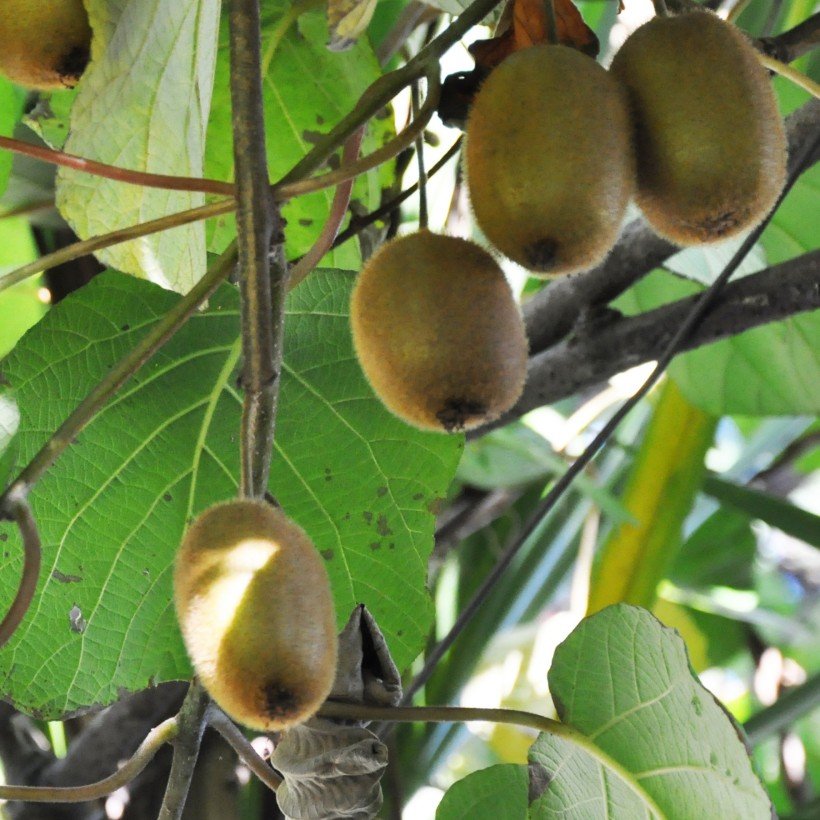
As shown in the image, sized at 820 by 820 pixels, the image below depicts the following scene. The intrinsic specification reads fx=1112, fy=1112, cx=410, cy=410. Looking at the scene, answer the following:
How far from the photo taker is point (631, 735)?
0.60m

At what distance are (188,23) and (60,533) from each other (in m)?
0.30

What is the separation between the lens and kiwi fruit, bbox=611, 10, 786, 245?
42cm

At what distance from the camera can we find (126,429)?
668 mm

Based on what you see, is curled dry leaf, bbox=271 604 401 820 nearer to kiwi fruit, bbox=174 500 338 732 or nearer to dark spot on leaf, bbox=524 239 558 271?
kiwi fruit, bbox=174 500 338 732

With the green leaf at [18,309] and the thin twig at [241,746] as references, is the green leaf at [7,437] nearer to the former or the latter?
the thin twig at [241,746]

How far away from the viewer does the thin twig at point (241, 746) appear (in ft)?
1.84

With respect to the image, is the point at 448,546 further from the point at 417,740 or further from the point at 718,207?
the point at 718,207

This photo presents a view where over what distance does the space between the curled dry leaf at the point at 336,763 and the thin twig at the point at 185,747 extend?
0.13 feet

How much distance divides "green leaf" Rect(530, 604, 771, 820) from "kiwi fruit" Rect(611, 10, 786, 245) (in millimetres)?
249

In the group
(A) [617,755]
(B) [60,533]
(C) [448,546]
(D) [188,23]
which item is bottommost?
(A) [617,755]

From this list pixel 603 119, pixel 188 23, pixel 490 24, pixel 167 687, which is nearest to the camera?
pixel 603 119

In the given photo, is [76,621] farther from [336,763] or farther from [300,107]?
[300,107]

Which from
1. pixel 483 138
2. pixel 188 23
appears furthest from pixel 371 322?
pixel 188 23

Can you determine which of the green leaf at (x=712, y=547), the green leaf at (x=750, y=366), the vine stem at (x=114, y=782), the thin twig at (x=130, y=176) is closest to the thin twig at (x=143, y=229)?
the thin twig at (x=130, y=176)
